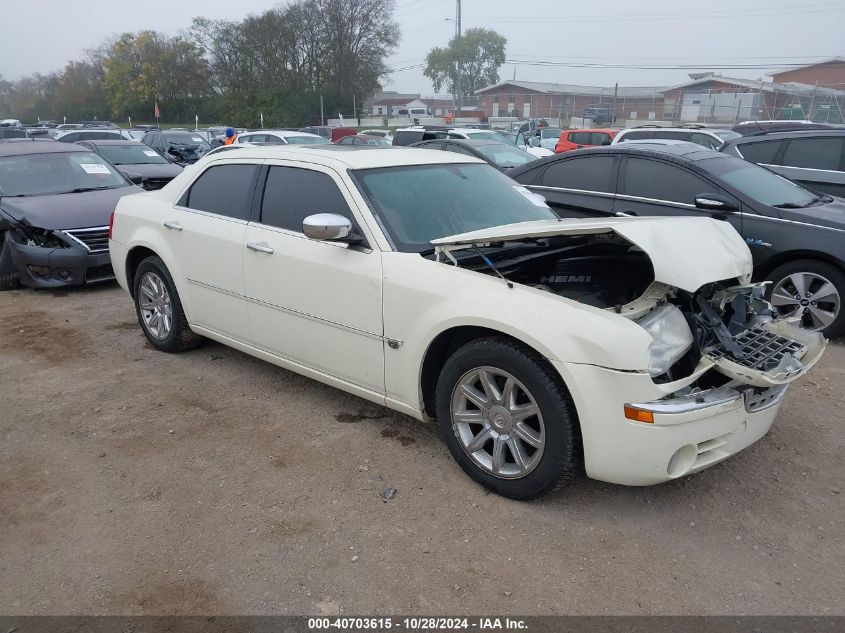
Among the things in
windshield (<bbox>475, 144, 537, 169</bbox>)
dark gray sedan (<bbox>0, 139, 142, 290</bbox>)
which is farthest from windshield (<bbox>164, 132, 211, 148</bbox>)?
dark gray sedan (<bbox>0, 139, 142, 290</bbox>)

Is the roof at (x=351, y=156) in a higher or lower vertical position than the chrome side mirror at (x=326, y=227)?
higher

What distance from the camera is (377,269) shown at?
359 cm

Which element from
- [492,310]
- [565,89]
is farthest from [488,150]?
[565,89]

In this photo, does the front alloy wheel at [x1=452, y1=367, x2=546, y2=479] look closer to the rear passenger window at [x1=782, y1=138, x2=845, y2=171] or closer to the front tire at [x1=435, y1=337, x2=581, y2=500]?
the front tire at [x1=435, y1=337, x2=581, y2=500]

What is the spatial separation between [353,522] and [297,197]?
211cm

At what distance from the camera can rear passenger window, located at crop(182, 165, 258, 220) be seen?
178 inches

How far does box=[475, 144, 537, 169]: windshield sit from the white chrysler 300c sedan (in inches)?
266

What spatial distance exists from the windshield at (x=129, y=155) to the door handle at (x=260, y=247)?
9.55 m

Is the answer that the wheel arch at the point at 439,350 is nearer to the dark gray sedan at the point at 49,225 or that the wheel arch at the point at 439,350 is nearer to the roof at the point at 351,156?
the roof at the point at 351,156

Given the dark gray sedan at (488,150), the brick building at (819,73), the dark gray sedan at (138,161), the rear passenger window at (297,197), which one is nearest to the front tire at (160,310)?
the rear passenger window at (297,197)

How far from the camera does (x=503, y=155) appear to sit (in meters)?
11.6

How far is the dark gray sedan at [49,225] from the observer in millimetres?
7238

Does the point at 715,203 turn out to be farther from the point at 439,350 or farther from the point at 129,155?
the point at 129,155

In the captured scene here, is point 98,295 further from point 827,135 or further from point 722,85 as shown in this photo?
point 722,85
